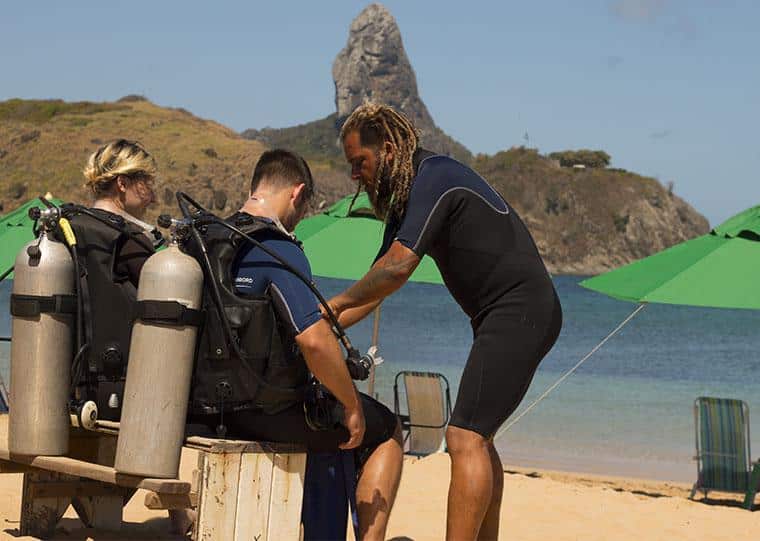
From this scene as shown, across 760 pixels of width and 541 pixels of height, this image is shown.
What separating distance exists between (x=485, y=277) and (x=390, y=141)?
55cm

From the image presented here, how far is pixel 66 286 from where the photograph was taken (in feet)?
14.3

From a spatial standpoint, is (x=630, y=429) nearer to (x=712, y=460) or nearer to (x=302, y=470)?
(x=712, y=460)

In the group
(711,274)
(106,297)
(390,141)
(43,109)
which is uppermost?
(43,109)

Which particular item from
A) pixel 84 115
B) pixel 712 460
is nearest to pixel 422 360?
pixel 712 460

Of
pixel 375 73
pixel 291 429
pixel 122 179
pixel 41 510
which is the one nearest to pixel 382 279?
pixel 291 429

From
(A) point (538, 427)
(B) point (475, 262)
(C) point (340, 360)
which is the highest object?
(B) point (475, 262)

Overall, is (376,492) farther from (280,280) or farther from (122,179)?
(122,179)

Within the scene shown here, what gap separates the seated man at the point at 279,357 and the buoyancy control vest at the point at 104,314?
347 mm

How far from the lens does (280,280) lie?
3.99 metres

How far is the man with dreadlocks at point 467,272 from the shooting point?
4.11 meters

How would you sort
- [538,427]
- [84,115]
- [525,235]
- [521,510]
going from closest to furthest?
1. [525,235]
2. [521,510]
3. [538,427]
4. [84,115]

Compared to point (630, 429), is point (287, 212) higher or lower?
higher

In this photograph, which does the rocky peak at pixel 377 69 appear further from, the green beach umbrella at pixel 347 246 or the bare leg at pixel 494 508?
the bare leg at pixel 494 508

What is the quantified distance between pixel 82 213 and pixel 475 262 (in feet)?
4.63
